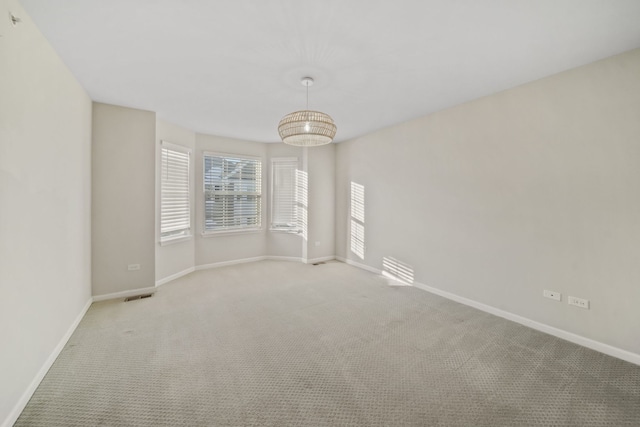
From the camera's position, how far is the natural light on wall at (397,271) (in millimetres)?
4156

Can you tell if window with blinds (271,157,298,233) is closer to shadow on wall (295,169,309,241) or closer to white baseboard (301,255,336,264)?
shadow on wall (295,169,309,241)

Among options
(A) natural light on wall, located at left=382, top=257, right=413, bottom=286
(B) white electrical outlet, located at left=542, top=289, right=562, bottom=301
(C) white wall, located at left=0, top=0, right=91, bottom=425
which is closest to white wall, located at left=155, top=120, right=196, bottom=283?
(C) white wall, located at left=0, top=0, right=91, bottom=425

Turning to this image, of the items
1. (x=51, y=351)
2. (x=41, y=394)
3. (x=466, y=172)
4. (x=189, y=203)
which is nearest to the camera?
(x=41, y=394)

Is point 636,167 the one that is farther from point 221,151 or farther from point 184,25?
point 221,151

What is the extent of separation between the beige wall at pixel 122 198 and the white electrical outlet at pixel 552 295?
16.2 ft

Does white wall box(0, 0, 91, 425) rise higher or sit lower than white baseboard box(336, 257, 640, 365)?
higher

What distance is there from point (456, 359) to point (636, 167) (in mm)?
2207

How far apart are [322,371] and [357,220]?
138 inches

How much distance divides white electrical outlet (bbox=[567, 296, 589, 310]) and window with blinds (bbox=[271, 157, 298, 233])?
171 inches

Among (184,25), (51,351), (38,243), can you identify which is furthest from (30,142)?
(51,351)

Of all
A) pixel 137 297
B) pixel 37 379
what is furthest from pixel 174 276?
pixel 37 379

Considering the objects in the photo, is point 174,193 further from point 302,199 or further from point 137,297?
point 302,199

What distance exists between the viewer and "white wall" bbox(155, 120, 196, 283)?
3973mm

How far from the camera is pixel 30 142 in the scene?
1.83 meters
